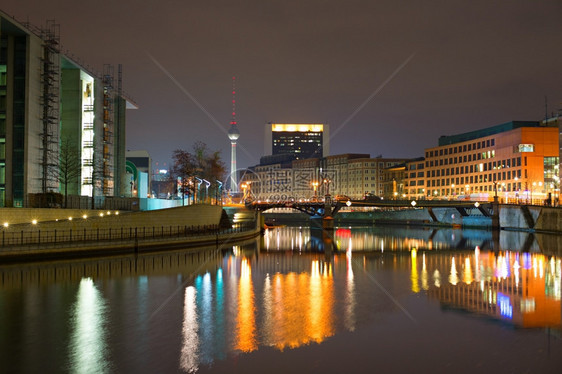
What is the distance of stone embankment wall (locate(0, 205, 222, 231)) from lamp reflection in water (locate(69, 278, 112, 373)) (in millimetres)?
16734

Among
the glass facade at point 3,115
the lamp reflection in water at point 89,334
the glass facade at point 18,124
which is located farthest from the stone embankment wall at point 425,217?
the lamp reflection in water at point 89,334

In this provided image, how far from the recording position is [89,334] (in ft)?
74.6

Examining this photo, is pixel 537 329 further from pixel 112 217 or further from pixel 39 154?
pixel 39 154

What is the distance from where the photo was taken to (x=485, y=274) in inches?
1646

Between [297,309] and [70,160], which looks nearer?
[297,309]

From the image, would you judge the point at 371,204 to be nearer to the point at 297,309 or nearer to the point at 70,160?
the point at 70,160

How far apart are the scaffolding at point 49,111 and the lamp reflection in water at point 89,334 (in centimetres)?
3531

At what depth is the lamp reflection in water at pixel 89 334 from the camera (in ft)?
61.5

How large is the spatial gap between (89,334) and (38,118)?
153 feet

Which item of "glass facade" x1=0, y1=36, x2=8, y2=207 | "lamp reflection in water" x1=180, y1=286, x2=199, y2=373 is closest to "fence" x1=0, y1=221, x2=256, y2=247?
"glass facade" x1=0, y1=36, x2=8, y2=207

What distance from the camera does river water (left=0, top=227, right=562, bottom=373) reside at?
19.4m

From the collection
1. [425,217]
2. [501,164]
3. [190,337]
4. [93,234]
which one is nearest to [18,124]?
[93,234]

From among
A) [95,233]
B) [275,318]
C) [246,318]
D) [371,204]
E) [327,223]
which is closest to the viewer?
[275,318]

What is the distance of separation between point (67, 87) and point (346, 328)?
62746 millimetres
